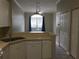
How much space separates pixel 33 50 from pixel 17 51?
719 millimetres

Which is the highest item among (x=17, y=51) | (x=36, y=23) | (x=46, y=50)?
(x=36, y=23)

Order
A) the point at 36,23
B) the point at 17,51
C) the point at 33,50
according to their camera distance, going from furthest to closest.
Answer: the point at 36,23
the point at 33,50
the point at 17,51

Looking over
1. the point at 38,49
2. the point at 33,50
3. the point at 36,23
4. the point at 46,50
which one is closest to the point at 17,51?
the point at 33,50

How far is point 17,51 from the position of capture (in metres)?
3.68

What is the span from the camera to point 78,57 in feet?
14.5

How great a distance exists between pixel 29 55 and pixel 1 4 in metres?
1.84

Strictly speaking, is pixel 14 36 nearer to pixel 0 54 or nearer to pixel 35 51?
pixel 35 51

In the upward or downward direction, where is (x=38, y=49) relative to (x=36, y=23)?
downward

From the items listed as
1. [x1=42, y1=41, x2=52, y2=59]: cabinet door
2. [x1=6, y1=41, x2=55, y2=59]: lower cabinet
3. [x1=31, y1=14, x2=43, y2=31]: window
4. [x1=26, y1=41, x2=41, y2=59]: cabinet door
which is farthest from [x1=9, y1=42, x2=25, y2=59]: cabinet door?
[x1=31, y1=14, x2=43, y2=31]: window

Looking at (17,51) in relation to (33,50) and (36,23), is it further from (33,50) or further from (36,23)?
(36,23)

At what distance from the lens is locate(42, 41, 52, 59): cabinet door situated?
4.27 m

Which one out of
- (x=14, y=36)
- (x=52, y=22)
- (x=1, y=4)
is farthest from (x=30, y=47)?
(x=52, y=22)

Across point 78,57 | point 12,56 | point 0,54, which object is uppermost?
point 0,54

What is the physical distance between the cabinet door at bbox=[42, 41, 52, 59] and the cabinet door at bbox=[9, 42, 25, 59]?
2.27ft
